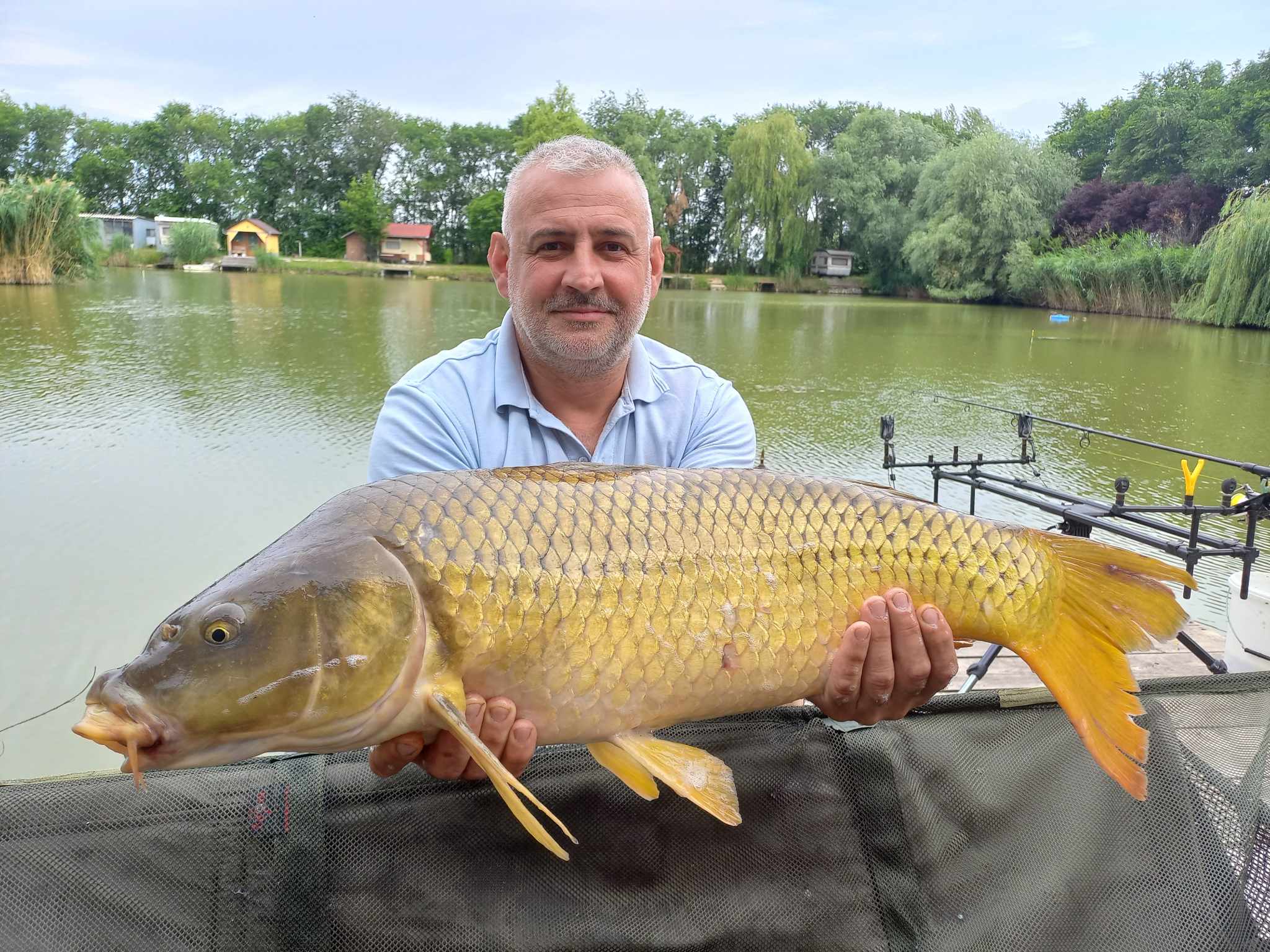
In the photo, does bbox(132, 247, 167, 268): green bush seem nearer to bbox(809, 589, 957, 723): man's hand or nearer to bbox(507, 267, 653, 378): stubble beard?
bbox(507, 267, 653, 378): stubble beard

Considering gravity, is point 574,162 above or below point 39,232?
below

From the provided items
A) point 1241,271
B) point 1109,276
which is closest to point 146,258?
point 1109,276

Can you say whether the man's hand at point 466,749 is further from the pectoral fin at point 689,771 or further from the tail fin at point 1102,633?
the tail fin at point 1102,633

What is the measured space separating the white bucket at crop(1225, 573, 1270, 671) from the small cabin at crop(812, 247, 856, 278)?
3180 centimetres

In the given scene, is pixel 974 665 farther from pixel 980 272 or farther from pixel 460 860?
pixel 980 272

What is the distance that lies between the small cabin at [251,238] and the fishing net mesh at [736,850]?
3983cm

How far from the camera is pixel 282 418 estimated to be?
6.87 m

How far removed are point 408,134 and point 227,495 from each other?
43079 mm

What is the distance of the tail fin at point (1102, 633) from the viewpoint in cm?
109

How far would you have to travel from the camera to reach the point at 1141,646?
3.68ft

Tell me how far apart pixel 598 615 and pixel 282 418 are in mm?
6419

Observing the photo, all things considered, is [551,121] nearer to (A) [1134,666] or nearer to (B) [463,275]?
(B) [463,275]

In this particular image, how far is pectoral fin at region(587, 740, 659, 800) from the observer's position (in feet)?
3.27

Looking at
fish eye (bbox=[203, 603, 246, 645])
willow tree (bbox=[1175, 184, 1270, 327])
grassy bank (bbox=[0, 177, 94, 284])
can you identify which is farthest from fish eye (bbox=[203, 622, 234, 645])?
grassy bank (bbox=[0, 177, 94, 284])
